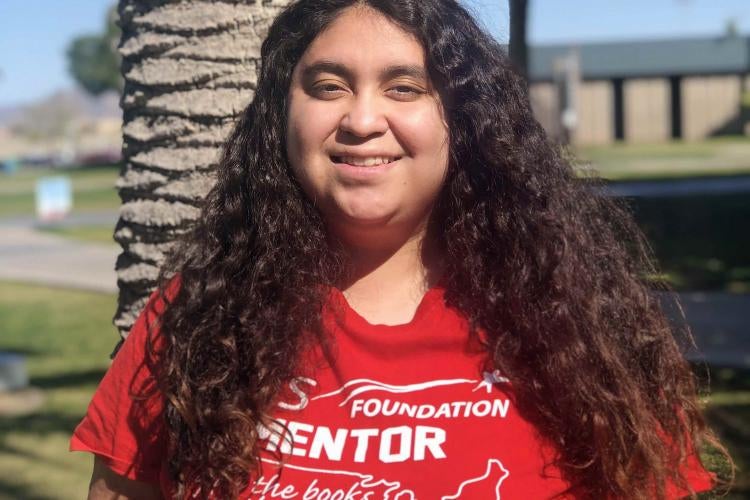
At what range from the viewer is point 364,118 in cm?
182

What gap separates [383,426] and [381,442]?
3 centimetres

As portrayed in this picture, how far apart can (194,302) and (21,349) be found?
8.20m

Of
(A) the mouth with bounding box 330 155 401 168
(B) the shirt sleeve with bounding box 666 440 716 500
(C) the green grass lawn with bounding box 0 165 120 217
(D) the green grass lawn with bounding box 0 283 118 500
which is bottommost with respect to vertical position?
(C) the green grass lawn with bounding box 0 165 120 217

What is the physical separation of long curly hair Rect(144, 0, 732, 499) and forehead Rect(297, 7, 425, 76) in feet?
0.06

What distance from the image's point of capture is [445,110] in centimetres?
193

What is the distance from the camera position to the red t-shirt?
176 cm

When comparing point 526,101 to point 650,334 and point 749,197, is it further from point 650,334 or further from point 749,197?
point 749,197

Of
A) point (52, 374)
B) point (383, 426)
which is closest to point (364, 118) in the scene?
point (383, 426)

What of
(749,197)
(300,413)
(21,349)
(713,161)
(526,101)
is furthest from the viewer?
(713,161)

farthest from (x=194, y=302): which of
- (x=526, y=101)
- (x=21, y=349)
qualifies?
(x=21, y=349)

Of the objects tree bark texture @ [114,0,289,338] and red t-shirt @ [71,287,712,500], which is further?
tree bark texture @ [114,0,289,338]

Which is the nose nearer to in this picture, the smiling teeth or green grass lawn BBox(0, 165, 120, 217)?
the smiling teeth

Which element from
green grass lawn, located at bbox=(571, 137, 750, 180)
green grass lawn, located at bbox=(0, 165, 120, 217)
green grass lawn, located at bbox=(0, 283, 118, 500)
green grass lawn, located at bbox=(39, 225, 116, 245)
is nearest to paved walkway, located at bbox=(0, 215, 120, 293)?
green grass lawn, located at bbox=(39, 225, 116, 245)

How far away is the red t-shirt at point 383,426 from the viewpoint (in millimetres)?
1759
